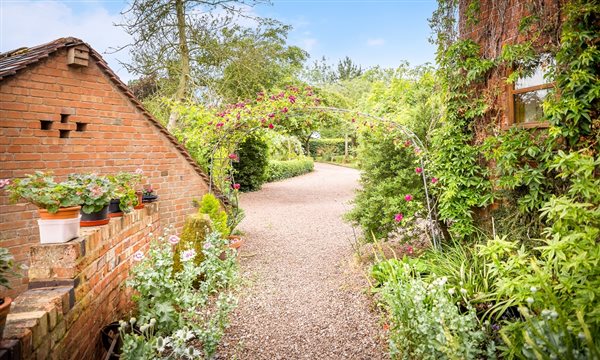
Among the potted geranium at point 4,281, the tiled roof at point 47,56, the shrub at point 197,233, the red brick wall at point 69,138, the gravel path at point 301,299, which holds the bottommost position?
the gravel path at point 301,299

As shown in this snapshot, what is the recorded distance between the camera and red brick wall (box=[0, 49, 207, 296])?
3.94m

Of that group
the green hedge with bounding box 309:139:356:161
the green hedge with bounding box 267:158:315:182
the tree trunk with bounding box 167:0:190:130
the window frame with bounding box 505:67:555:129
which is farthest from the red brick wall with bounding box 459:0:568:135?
the green hedge with bounding box 309:139:356:161

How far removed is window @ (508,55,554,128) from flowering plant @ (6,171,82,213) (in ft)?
14.9

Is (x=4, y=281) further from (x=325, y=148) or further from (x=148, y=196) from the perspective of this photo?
(x=325, y=148)

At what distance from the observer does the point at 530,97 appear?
13.0 feet

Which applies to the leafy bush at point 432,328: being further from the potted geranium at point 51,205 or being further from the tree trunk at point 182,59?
the tree trunk at point 182,59

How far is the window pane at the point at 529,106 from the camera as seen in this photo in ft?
12.6

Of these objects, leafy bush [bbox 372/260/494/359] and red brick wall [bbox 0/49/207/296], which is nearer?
leafy bush [bbox 372/260/494/359]

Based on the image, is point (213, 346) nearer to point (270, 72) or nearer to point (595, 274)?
point (595, 274)

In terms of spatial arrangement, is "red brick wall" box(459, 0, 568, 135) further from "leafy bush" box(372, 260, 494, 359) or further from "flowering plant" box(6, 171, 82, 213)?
"flowering plant" box(6, 171, 82, 213)

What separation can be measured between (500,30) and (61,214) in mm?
5124

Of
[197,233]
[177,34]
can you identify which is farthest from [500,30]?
[177,34]

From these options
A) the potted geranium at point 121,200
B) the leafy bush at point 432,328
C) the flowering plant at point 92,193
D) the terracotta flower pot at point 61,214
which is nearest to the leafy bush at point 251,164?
the potted geranium at point 121,200

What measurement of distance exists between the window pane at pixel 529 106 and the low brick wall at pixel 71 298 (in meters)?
4.61
